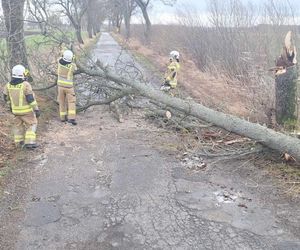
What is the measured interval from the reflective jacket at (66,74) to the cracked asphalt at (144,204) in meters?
1.68

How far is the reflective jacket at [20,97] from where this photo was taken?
6348 millimetres

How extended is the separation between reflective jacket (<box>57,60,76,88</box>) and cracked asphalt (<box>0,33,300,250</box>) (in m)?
1.68

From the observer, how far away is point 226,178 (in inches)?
210

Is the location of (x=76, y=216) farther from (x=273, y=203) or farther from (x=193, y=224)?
(x=273, y=203)

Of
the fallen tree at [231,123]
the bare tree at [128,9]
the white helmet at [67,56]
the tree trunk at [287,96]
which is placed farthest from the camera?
the bare tree at [128,9]

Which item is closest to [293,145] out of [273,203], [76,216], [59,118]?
[273,203]

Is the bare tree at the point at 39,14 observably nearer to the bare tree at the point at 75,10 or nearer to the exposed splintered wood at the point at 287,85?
the exposed splintered wood at the point at 287,85

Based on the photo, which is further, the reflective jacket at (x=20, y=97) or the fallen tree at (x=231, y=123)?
the reflective jacket at (x=20, y=97)

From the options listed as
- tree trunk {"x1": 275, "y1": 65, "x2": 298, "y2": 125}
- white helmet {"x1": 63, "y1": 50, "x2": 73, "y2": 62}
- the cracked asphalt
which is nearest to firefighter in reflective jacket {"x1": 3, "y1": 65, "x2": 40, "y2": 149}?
the cracked asphalt

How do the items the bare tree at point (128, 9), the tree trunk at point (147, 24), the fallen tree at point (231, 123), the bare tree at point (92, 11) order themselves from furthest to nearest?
the bare tree at point (92, 11) → the bare tree at point (128, 9) → the tree trunk at point (147, 24) → the fallen tree at point (231, 123)

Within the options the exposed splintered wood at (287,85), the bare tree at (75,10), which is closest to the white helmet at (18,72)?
the exposed splintered wood at (287,85)

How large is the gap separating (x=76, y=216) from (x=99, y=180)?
103 centimetres

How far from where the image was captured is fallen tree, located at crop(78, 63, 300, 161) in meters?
5.09

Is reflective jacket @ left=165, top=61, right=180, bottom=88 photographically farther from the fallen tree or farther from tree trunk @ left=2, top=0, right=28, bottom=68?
tree trunk @ left=2, top=0, right=28, bottom=68
